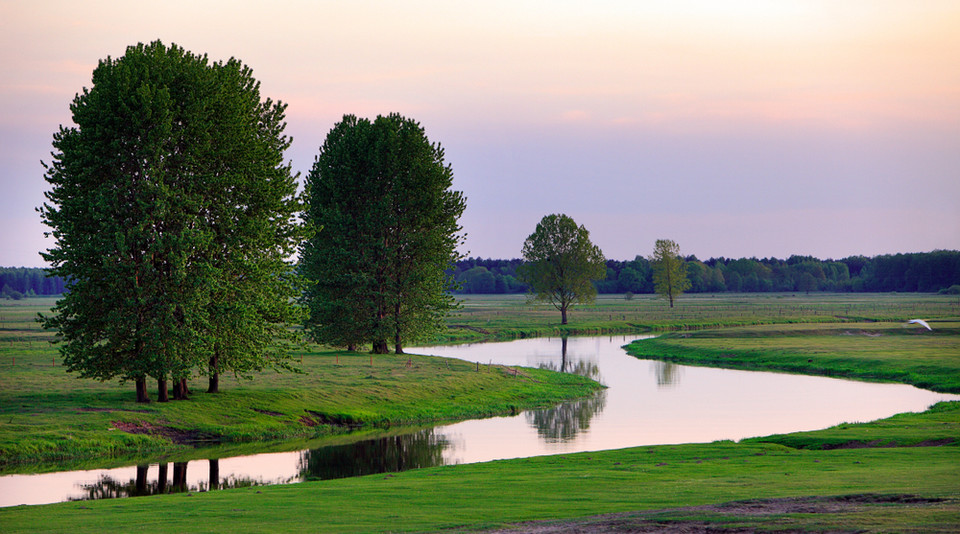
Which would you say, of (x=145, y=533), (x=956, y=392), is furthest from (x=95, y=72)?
(x=956, y=392)

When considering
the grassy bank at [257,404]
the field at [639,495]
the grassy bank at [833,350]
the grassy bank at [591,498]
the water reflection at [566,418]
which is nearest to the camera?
the field at [639,495]

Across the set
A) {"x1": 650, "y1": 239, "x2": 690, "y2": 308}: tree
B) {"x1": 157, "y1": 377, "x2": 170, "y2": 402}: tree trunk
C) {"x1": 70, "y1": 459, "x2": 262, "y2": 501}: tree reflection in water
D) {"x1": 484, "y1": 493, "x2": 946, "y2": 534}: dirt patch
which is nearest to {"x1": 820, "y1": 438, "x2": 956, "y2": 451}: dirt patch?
{"x1": 484, "y1": 493, "x2": 946, "y2": 534}: dirt patch

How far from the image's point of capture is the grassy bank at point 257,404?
3828 centimetres

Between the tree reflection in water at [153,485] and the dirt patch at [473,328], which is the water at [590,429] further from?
the dirt patch at [473,328]

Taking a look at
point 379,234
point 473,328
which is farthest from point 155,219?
point 473,328

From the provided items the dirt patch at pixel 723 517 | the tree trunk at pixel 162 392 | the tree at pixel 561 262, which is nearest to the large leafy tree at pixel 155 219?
the tree trunk at pixel 162 392

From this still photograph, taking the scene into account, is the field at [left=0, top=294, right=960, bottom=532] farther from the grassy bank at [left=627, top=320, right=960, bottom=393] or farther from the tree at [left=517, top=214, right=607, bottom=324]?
the tree at [left=517, top=214, right=607, bottom=324]

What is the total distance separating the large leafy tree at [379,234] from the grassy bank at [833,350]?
1110 inches

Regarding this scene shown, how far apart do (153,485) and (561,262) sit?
4032 inches

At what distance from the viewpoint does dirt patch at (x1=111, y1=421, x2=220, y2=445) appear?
39875 mm

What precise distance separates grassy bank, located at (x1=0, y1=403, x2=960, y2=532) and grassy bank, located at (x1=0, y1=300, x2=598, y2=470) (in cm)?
1359

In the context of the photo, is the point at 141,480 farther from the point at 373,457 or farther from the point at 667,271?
the point at 667,271

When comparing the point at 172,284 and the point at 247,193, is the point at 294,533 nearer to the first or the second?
the point at 172,284

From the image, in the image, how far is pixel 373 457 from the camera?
38969mm
